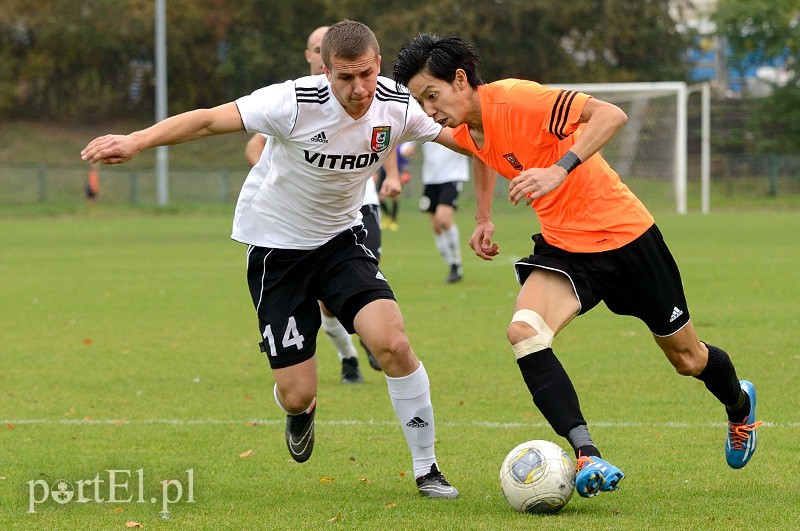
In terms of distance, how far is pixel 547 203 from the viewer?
5367 mm

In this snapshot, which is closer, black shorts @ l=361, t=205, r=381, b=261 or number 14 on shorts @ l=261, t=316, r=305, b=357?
number 14 on shorts @ l=261, t=316, r=305, b=357

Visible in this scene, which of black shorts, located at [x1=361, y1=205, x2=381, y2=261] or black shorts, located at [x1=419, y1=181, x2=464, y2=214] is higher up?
black shorts, located at [x1=361, y1=205, x2=381, y2=261]

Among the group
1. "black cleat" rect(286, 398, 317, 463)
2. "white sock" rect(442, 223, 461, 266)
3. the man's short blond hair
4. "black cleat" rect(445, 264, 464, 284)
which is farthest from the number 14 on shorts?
"black cleat" rect(445, 264, 464, 284)

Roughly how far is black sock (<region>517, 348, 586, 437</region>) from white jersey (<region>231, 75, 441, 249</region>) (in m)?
1.22

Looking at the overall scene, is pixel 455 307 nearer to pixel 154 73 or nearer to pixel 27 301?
pixel 27 301

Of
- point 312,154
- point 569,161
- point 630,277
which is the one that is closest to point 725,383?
point 630,277

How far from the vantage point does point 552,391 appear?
495 cm

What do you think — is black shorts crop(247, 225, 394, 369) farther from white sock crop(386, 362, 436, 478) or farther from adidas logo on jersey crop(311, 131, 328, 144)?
adidas logo on jersey crop(311, 131, 328, 144)

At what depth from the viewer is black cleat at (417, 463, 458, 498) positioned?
5.21 m

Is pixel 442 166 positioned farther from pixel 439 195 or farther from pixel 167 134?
pixel 167 134

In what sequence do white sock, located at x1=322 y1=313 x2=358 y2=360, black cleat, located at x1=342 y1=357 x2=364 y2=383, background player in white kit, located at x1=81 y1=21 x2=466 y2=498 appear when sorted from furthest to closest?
black cleat, located at x1=342 y1=357 x2=364 y2=383 < white sock, located at x1=322 y1=313 x2=358 y2=360 < background player in white kit, located at x1=81 y1=21 x2=466 y2=498

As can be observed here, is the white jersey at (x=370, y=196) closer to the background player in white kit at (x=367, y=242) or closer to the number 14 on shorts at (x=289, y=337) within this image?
the background player in white kit at (x=367, y=242)

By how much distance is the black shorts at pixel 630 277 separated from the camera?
5.24 m

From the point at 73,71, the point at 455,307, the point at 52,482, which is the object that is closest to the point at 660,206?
the point at 455,307
